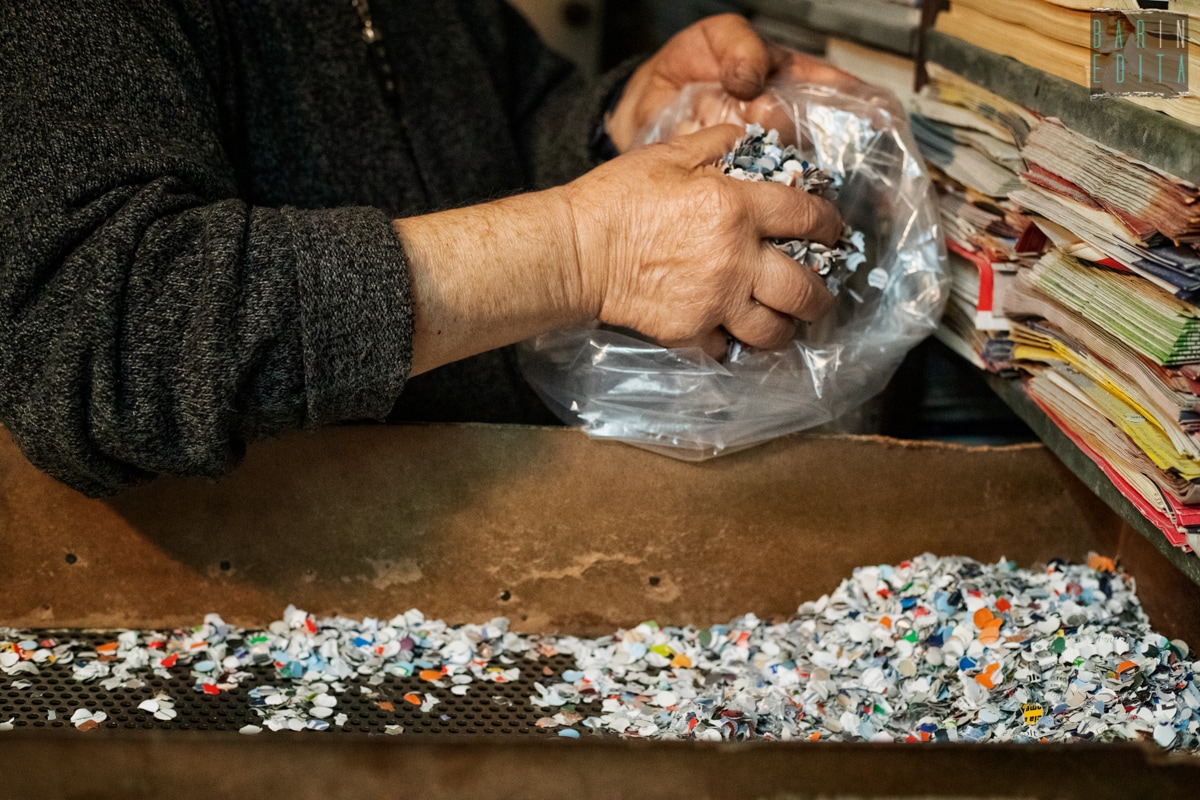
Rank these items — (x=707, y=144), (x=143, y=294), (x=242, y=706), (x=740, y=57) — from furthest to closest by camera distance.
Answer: (x=740, y=57)
(x=707, y=144)
(x=242, y=706)
(x=143, y=294)

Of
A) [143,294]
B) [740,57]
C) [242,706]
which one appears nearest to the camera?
[143,294]

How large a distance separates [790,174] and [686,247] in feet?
0.60

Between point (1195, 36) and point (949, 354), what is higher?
point (1195, 36)

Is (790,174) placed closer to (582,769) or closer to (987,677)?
(987,677)

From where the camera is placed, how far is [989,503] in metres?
1.19

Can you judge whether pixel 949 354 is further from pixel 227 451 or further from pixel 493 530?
pixel 227 451

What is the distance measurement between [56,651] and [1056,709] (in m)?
1.03

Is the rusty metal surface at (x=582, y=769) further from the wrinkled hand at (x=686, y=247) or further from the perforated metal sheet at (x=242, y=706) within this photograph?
the wrinkled hand at (x=686, y=247)

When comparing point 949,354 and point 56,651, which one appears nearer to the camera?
point 56,651

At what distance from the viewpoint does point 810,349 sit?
118 centimetres

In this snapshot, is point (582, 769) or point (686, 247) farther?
point (686, 247)

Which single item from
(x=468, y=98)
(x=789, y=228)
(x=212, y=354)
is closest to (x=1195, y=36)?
(x=789, y=228)

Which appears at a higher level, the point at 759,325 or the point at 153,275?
the point at 153,275

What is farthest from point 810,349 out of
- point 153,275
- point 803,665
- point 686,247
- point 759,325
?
point 153,275
